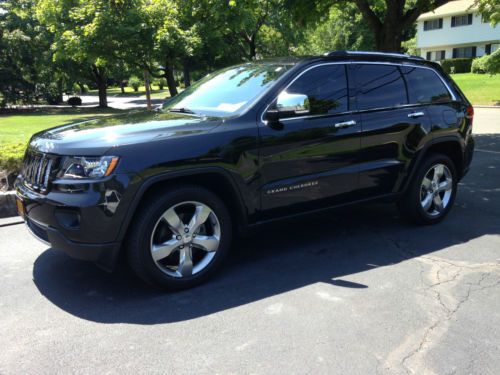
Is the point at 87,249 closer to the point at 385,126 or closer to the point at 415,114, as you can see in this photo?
the point at 385,126

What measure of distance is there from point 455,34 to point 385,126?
51.2m

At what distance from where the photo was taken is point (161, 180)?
3.62 metres

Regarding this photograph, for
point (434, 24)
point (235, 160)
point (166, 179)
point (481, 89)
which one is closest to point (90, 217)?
point (166, 179)

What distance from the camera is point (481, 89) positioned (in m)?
29.7

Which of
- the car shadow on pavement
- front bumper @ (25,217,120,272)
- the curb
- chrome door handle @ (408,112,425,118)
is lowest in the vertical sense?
the car shadow on pavement

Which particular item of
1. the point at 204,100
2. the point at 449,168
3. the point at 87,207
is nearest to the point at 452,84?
the point at 449,168

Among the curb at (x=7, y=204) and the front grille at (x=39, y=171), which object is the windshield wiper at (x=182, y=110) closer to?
the front grille at (x=39, y=171)

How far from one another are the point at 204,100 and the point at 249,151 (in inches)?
38.7

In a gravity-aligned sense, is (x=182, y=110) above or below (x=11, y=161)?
above

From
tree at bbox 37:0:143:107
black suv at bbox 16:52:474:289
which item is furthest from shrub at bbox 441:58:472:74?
black suv at bbox 16:52:474:289

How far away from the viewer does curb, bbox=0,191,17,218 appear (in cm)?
591

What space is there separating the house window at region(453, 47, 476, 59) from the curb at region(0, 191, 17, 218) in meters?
52.3

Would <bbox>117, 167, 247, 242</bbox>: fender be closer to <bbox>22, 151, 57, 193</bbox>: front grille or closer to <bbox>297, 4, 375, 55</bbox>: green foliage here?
<bbox>22, 151, 57, 193</bbox>: front grille

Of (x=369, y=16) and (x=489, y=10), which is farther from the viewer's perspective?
(x=369, y=16)
